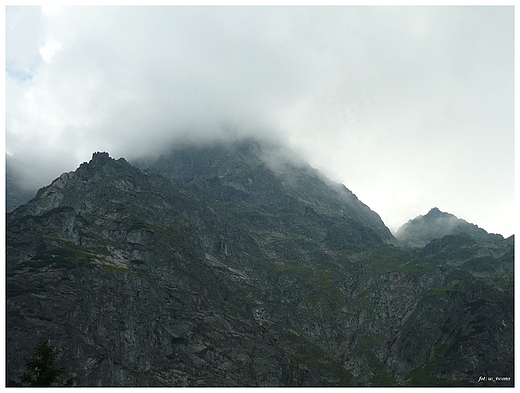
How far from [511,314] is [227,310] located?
135171 millimetres

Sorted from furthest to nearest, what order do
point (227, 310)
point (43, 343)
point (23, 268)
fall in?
point (227, 310), point (23, 268), point (43, 343)

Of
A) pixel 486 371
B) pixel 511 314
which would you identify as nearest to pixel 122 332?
pixel 486 371

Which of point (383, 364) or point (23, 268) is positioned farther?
point (383, 364)

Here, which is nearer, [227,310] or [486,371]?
[486,371]

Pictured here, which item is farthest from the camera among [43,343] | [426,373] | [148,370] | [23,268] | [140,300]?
[426,373]

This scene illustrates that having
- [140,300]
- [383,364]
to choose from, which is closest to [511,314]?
[383,364]

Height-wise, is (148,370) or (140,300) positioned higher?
(140,300)

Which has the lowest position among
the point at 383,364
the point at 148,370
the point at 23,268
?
the point at 383,364

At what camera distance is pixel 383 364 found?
19462 centimetres

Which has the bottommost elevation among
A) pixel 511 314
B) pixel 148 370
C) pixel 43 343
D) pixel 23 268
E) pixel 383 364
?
pixel 383 364

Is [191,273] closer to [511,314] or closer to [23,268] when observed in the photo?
[23,268]

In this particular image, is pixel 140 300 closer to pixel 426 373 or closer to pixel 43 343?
pixel 43 343

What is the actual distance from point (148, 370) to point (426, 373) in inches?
4755

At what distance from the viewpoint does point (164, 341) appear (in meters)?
146
